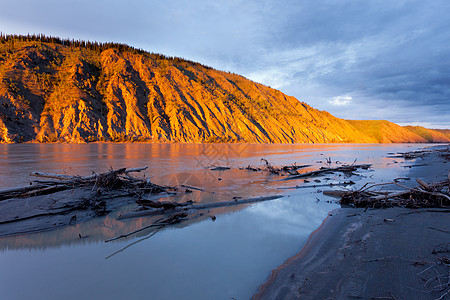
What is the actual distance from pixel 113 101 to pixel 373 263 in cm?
5377

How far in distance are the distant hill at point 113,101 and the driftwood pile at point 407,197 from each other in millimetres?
44488

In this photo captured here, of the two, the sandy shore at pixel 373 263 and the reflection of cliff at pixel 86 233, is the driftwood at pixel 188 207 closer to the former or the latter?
the reflection of cliff at pixel 86 233

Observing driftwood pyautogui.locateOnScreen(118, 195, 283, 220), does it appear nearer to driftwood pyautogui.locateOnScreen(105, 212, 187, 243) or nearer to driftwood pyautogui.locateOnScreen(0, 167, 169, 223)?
driftwood pyautogui.locateOnScreen(0, 167, 169, 223)

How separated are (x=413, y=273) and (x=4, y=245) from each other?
18.1 feet

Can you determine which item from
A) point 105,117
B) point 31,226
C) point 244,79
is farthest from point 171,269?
point 244,79

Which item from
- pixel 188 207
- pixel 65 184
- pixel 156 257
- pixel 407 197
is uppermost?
pixel 65 184

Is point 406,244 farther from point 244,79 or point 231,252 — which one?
point 244,79

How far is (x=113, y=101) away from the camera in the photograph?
47.2 metres

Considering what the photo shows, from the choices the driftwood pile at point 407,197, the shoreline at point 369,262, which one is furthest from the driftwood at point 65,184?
the driftwood pile at point 407,197

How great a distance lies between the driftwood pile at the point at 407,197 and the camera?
13.4 feet

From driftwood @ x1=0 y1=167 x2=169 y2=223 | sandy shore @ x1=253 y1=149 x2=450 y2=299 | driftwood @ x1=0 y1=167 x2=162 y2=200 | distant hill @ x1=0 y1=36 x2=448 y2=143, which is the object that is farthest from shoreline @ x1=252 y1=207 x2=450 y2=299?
distant hill @ x1=0 y1=36 x2=448 y2=143

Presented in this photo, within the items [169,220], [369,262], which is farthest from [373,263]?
[169,220]

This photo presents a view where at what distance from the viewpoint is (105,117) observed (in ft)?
145

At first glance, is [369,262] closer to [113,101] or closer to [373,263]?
[373,263]
